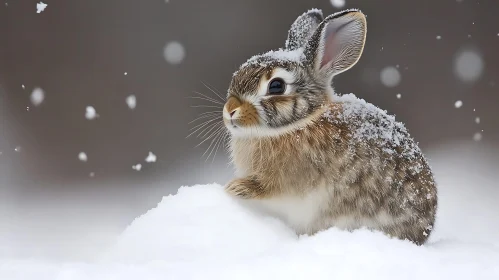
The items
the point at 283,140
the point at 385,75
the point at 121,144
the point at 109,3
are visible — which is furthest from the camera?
the point at 121,144

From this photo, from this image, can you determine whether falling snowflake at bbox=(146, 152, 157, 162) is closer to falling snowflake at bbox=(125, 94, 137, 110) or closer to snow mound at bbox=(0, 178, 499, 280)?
falling snowflake at bbox=(125, 94, 137, 110)

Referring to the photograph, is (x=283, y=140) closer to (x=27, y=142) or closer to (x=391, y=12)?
(x=391, y=12)

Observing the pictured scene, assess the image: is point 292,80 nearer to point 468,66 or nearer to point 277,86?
point 277,86

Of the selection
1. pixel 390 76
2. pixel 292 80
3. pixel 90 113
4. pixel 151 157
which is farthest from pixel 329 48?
pixel 90 113

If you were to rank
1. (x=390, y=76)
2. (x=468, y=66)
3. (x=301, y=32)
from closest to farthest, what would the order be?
(x=301, y=32), (x=390, y=76), (x=468, y=66)

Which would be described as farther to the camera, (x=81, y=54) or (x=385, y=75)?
(x=81, y=54)

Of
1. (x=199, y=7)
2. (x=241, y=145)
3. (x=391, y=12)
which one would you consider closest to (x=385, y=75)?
(x=391, y=12)
